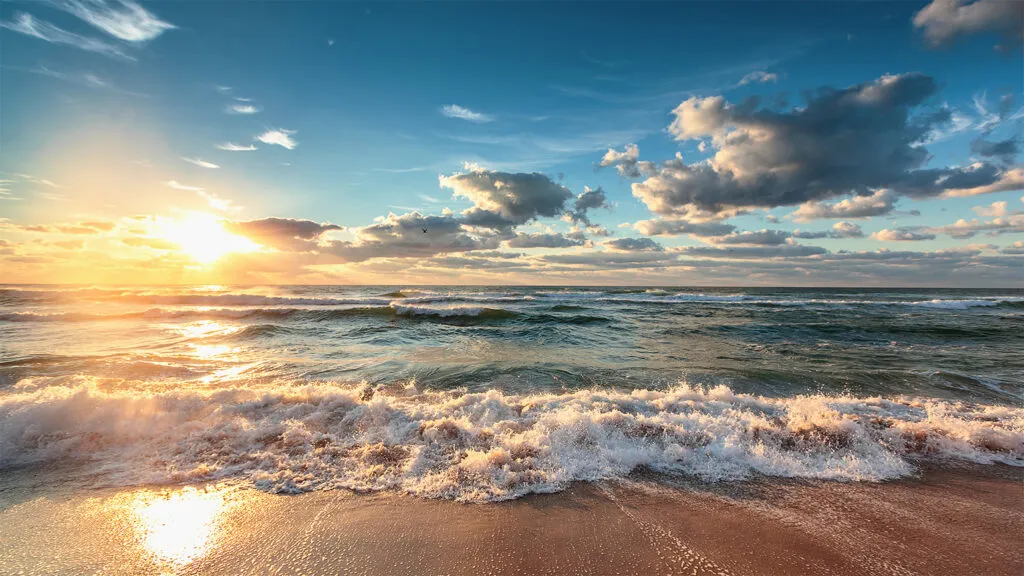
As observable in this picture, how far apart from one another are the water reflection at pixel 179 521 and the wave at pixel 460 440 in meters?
0.36

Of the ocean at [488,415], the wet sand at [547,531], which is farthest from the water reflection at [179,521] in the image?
the ocean at [488,415]

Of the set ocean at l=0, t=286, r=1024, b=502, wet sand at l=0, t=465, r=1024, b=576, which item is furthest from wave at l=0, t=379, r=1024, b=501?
wet sand at l=0, t=465, r=1024, b=576

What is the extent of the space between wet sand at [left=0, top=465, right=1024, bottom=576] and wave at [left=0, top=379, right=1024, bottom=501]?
31 centimetres

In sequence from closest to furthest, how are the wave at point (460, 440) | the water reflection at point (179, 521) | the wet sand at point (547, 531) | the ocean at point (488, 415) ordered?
the wet sand at point (547, 531) < the water reflection at point (179, 521) < the wave at point (460, 440) < the ocean at point (488, 415)

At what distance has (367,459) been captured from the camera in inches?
183

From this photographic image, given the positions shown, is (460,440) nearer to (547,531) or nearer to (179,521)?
(547,531)

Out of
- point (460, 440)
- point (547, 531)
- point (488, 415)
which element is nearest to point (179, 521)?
point (460, 440)

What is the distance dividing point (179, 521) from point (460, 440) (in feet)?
8.95

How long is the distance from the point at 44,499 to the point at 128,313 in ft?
90.0

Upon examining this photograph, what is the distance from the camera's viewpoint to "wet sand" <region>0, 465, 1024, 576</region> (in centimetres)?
298

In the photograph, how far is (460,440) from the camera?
5086 millimetres

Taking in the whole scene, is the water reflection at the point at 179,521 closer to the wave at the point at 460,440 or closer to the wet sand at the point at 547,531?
the wet sand at the point at 547,531

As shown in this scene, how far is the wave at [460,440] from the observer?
4.33 m

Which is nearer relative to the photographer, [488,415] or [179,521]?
[179,521]
